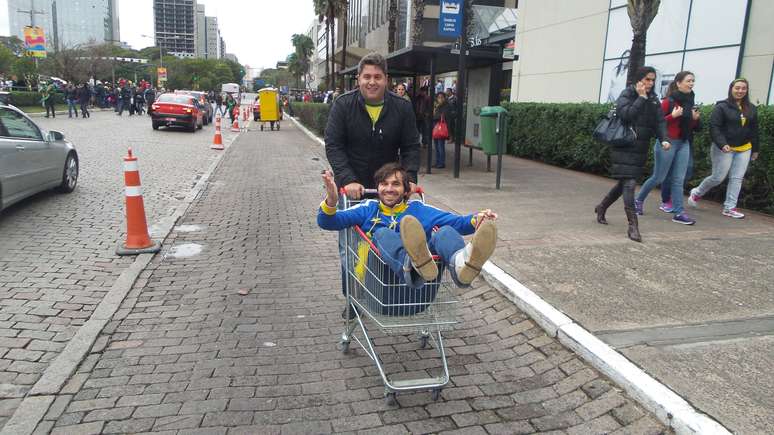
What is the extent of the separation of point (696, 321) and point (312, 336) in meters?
2.88

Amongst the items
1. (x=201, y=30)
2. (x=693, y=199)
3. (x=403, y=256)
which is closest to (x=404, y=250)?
(x=403, y=256)

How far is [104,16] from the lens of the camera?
84.1 m

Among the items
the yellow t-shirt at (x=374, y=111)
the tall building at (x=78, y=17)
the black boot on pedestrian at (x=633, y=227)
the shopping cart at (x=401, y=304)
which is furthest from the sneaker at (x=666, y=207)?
the tall building at (x=78, y=17)

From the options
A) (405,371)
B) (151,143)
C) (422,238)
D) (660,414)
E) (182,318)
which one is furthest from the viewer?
(151,143)

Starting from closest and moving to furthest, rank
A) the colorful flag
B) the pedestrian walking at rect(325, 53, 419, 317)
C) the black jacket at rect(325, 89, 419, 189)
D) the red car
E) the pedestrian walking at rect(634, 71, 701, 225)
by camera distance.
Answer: the pedestrian walking at rect(325, 53, 419, 317) < the black jacket at rect(325, 89, 419, 189) < the pedestrian walking at rect(634, 71, 701, 225) < the red car < the colorful flag

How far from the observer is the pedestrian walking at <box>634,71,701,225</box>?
728cm

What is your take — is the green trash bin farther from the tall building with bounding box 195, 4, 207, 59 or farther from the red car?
the tall building with bounding box 195, 4, 207, 59

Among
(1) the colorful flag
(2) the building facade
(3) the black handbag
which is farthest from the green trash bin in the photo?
(1) the colorful flag

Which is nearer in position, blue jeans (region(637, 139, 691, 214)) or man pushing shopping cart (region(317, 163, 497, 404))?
man pushing shopping cart (region(317, 163, 497, 404))

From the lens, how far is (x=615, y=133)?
666 centimetres

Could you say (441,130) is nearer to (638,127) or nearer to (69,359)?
(638,127)

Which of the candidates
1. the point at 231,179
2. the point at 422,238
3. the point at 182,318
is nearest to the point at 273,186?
the point at 231,179

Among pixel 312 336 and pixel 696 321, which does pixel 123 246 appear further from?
pixel 696 321

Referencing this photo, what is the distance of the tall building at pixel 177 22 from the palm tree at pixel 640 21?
531ft
